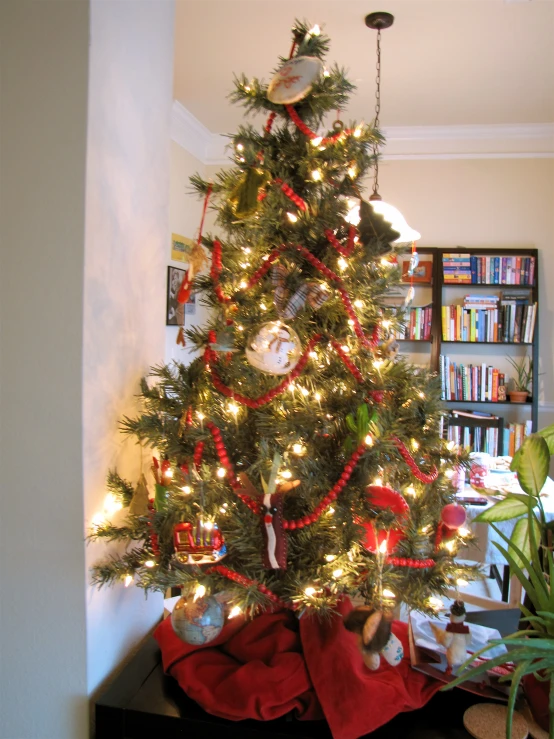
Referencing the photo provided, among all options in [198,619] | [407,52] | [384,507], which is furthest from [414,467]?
[407,52]

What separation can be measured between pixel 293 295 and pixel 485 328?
3164 mm

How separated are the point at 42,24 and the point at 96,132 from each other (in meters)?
0.21

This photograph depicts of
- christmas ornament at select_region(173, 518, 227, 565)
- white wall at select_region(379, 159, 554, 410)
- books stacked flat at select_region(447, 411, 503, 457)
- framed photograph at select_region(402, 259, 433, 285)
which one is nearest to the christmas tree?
christmas ornament at select_region(173, 518, 227, 565)

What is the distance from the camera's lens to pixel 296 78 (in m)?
1.01

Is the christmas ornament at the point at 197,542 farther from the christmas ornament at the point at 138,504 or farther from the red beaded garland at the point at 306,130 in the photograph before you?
the red beaded garland at the point at 306,130

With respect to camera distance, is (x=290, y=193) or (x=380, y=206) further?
(x=380, y=206)

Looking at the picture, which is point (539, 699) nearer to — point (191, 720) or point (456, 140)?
point (191, 720)

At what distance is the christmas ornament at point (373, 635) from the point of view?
38.5 inches

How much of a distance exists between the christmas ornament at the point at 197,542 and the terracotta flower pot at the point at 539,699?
0.59 metres

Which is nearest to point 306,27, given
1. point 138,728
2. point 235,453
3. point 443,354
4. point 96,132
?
point 96,132

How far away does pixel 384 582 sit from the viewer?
39.9 inches

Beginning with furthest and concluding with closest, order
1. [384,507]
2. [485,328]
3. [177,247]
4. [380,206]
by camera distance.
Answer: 1. [485,328]
2. [177,247]
3. [380,206]
4. [384,507]

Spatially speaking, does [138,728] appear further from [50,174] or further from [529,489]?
[50,174]

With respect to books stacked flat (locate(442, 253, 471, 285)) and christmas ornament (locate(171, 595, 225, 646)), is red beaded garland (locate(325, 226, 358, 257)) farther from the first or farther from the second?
books stacked flat (locate(442, 253, 471, 285))
